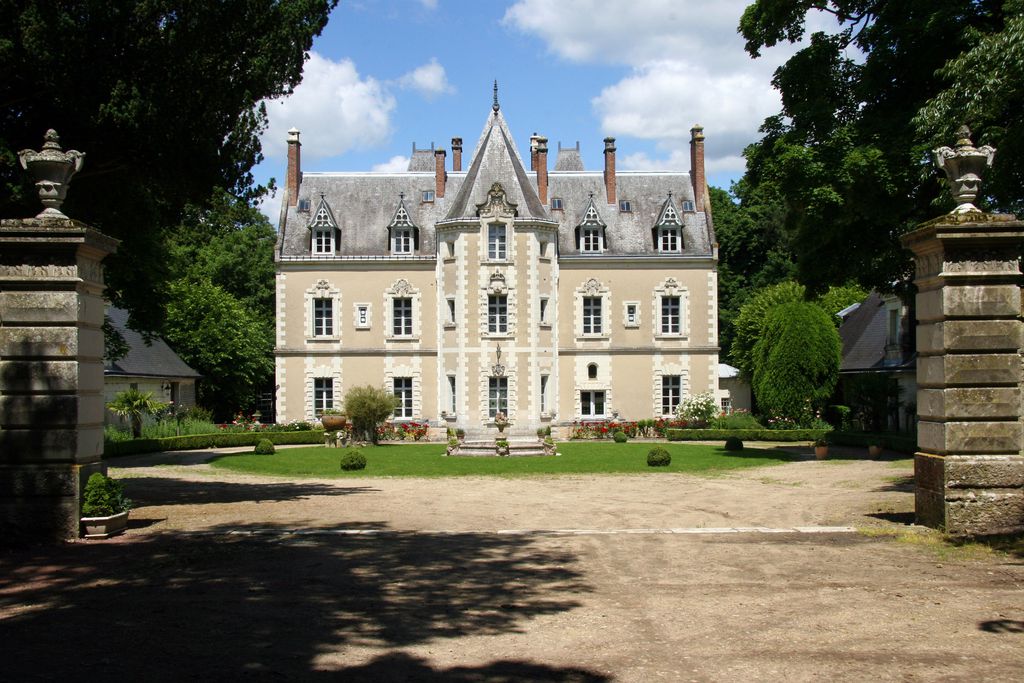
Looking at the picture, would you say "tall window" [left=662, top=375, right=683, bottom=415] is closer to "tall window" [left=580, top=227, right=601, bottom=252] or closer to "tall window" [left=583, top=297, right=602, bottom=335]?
"tall window" [left=583, top=297, right=602, bottom=335]

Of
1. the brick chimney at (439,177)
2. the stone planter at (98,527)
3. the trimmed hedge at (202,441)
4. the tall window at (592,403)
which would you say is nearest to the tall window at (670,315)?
the tall window at (592,403)

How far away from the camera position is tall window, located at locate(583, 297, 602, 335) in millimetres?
40156

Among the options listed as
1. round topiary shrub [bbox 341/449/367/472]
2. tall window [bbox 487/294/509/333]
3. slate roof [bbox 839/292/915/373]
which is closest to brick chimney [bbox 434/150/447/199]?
tall window [bbox 487/294/509/333]

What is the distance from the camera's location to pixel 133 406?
3138 centimetres

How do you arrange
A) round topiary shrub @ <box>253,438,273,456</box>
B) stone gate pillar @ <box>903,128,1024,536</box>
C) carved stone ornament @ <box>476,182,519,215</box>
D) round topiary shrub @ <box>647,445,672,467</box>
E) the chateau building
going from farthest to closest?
the chateau building, carved stone ornament @ <box>476,182,519,215</box>, round topiary shrub @ <box>253,438,273,456</box>, round topiary shrub @ <box>647,445,672,467</box>, stone gate pillar @ <box>903,128,1024,536</box>

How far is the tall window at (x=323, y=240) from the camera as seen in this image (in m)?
40.2

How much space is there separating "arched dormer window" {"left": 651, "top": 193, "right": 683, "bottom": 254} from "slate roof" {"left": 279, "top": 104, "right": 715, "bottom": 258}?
0.88 feet

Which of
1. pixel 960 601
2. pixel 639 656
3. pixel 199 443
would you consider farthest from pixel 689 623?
pixel 199 443

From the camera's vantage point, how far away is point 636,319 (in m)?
40.2

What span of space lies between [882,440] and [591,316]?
15801mm

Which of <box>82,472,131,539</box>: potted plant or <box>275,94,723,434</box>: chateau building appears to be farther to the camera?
<box>275,94,723,434</box>: chateau building

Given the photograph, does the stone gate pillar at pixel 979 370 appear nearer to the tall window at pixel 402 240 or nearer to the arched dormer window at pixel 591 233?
the arched dormer window at pixel 591 233

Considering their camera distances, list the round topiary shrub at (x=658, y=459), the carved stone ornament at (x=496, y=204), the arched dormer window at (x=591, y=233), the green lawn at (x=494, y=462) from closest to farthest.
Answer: the green lawn at (x=494, y=462) → the round topiary shrub at (x=658, y=459) → the carved stone ornament at (x=496, y=204) → the arched dormer window at (x=591, y=233)

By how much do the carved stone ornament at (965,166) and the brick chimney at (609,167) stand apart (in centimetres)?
3180
